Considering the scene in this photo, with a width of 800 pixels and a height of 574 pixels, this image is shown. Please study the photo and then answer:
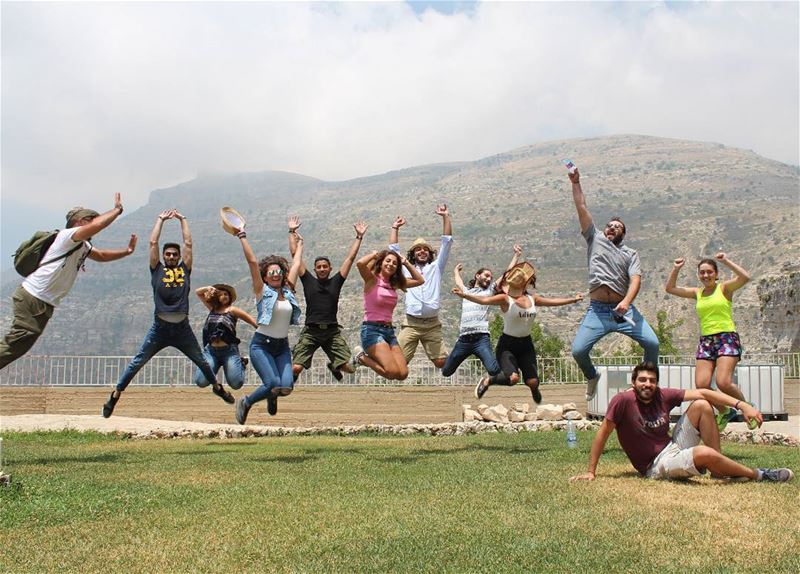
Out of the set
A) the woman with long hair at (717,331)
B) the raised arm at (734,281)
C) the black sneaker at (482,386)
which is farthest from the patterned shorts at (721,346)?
the black sneaker at (482,386)

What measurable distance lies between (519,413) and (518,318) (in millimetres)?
10242

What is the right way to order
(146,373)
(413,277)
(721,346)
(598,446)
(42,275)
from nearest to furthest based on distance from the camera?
(598,446) < (42,275) < (721,346) < (413,277) < (146,373)

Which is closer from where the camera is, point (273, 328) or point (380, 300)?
point (380, 300)

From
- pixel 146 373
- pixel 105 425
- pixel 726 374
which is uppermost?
pixel 726 374

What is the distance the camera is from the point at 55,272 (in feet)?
33.2

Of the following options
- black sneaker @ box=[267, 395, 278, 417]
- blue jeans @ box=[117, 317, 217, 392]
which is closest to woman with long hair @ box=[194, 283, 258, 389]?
blue jeans @ box=[117, 317, 217, 392]

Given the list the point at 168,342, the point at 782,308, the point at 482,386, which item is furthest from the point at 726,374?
the point at 782,308

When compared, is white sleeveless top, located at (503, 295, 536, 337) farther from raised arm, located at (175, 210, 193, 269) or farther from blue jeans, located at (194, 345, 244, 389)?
raised arm, located at (175, 210, 193, 269)

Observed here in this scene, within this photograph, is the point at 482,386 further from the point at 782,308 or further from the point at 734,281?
the point at 782,308

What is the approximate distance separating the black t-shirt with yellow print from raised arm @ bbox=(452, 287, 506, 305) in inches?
147

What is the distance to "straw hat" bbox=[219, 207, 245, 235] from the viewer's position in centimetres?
1107

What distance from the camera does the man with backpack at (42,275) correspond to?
9.93 m

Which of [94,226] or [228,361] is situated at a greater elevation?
[94,226]

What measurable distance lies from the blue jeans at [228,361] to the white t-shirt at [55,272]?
2695 mm
